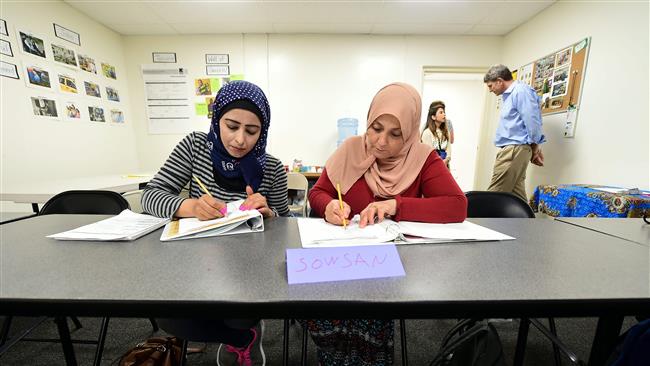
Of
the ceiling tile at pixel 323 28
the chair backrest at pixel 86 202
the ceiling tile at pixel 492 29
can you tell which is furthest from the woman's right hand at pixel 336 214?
the ceiling tile at pixel 492 29

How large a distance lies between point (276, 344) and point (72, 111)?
118 inches

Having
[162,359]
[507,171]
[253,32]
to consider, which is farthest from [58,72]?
[507,171]

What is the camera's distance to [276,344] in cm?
126

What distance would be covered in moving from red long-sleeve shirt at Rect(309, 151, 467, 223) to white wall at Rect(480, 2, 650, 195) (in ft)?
6.45

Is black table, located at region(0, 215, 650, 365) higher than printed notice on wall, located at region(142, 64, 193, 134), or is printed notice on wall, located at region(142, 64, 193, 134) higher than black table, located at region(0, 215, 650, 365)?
printed notice on wall, located at region(142, 64, 193, 134)

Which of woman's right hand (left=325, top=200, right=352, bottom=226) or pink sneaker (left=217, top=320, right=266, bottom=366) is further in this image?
pink sneaker (left=217, top=320, right=266, bottom=366)

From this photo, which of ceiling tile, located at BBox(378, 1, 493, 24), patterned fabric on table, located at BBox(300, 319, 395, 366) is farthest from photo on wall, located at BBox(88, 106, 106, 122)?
patterned fabric on table, located at BBox(300, 319, 395, 366)

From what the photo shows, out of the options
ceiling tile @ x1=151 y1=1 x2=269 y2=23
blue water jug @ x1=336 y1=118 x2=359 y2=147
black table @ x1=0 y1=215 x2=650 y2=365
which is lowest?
black table @ x1=0 y1=215 x2=650 y2=365

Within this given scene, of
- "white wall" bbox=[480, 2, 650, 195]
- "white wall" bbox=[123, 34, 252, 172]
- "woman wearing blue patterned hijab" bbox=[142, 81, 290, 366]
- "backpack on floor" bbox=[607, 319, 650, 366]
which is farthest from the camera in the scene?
"white wall" bbox=[123, 34, 252, 172]

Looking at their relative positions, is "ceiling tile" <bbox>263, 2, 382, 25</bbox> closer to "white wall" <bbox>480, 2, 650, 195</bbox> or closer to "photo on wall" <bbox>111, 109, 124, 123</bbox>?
"white wall" <bbox>480, 2, 650, 195</bbox>

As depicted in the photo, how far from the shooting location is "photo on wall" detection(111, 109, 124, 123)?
3146mm

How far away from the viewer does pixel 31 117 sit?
2.21 meters

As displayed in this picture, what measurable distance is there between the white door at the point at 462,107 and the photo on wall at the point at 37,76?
17.0ft

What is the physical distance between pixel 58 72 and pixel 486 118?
490cm
